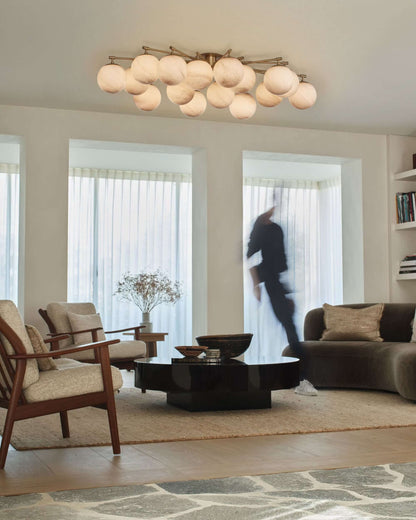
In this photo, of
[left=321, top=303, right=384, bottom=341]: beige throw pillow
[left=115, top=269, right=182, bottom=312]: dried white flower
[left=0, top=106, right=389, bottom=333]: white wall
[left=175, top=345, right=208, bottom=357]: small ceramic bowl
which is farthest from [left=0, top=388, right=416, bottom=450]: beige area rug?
[left=115, top=269, right=182, bottom=312]: dried white flower

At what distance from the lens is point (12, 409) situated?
3350 millimetres

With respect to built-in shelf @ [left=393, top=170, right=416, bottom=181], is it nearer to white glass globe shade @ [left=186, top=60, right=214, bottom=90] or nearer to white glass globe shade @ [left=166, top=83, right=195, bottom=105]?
white glass globe shade @ [left=166, top=83, right=195, bottom=105]

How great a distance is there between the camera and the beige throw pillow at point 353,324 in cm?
672

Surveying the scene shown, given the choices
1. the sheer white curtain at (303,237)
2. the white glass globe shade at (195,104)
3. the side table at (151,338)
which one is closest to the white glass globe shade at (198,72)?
the white glass globe shade at (195,104)

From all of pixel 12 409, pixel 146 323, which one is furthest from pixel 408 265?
pixel 12 409

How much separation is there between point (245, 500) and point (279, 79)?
3.31 m

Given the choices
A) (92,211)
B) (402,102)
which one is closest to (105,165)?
(92,211)

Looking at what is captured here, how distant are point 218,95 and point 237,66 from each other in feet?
A: 1.79

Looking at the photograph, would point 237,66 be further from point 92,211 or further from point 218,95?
point 92,211

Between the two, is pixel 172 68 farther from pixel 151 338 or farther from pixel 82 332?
pixel 151 338

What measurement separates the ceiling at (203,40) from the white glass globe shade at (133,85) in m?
0.45

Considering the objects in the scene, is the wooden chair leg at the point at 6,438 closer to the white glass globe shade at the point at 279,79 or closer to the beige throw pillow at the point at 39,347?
the beige throw pillow at the point at 39,347

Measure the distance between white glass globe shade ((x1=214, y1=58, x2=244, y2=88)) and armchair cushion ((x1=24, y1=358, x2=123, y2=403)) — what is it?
2.40 meters

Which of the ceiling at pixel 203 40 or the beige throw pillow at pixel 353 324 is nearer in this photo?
the ceiling at pixel 203 40
